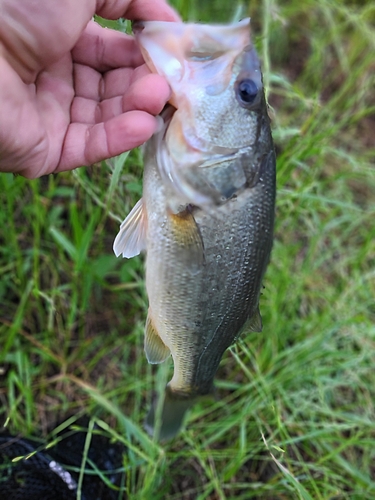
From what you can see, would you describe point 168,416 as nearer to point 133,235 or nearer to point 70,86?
point 133,235

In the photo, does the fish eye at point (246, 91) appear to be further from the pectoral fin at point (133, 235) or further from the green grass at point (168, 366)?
the green grass at point (168, 366)

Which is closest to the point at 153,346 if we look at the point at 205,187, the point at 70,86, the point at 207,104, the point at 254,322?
the point at 254,322

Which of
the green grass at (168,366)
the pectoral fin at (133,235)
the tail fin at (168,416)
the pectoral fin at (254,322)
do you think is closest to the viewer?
the pectoral fin at (133,235)

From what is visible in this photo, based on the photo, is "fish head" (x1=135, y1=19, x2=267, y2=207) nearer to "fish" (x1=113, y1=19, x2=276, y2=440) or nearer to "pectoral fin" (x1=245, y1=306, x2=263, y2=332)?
"fish" (x1=113, y1=19, x2=276, y2=440)

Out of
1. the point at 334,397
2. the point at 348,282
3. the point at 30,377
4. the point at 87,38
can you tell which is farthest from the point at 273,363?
the point at 87,38

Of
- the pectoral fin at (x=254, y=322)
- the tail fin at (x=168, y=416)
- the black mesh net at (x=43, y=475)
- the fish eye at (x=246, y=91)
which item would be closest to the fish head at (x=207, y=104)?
the fish eye at (x=246, y=91)

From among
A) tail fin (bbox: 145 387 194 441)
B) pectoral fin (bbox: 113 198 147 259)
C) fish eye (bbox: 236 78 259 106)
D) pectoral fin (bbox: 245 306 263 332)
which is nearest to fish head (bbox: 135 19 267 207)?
fish eye (bbox: 236 78 259 106)

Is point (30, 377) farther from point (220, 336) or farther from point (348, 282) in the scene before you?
point (348, 282)
